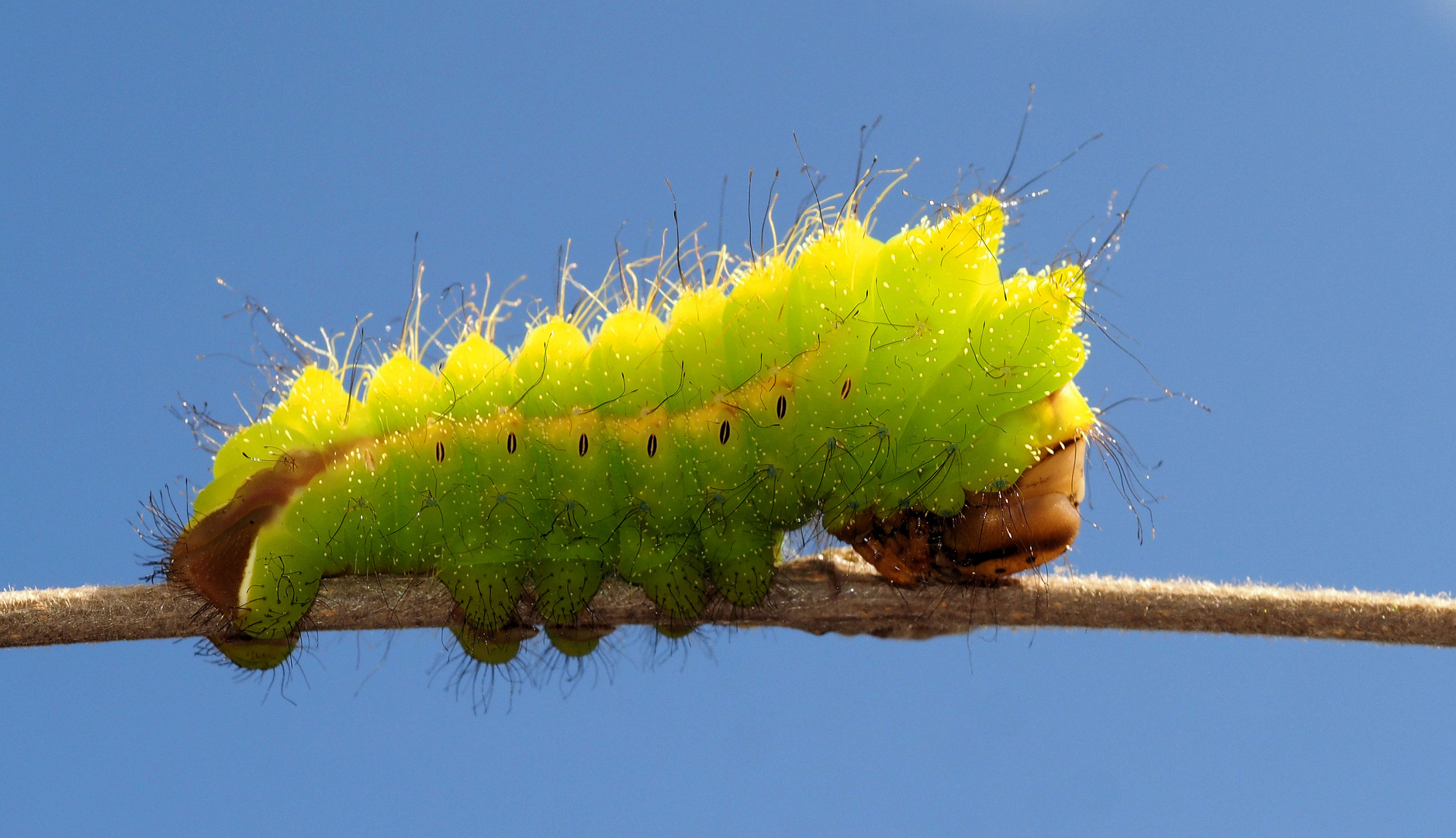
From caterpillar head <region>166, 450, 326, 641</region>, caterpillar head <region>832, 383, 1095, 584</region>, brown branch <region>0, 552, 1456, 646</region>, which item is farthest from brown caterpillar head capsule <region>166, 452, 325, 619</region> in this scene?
caterpillar head <region>832, 383, 1095, 584</region>

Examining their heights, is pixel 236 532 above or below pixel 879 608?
above

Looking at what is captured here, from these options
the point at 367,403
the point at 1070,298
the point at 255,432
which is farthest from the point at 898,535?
the point at 255,432

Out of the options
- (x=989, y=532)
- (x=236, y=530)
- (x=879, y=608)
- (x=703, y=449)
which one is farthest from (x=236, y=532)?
(x=989, y=532)

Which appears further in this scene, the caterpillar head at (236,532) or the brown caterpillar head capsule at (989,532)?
the caterpillar head at (236,532)

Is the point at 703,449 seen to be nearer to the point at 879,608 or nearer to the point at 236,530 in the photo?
the point at 879,608

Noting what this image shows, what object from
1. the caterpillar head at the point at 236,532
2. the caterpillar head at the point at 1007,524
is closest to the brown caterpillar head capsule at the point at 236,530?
the caterpillar head at the point at 236,532

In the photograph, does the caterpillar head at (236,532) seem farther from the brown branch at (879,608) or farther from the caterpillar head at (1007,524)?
the caterpillar head at (1007,524)

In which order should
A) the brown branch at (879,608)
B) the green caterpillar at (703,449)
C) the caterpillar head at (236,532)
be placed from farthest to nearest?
the caterpillar head at (236,532) → the green caterpillar at (703,449) → the brown branch at (879,608)
